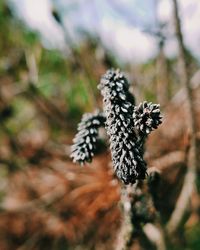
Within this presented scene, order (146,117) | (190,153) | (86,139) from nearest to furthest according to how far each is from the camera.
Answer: (146,117) → (86,139) → (190,153)

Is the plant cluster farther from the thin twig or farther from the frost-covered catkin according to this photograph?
the thin twig

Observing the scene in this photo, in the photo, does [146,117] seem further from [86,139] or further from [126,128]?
[86,139]

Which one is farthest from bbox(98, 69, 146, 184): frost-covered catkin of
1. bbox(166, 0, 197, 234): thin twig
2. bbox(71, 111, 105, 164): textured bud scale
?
bbox(166, 0, 197, 234): thin twig

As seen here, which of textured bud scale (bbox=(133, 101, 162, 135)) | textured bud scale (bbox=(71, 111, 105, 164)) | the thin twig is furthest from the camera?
the thin twig

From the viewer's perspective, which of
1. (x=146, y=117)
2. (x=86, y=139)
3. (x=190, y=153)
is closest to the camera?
(x=146, y=117)

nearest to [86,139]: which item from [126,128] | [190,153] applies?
[126,128]

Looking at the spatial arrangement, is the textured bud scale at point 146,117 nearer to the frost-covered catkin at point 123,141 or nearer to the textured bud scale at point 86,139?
the frost-covered catkin at point 123,141

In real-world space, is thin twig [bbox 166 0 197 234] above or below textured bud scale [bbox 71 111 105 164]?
above
